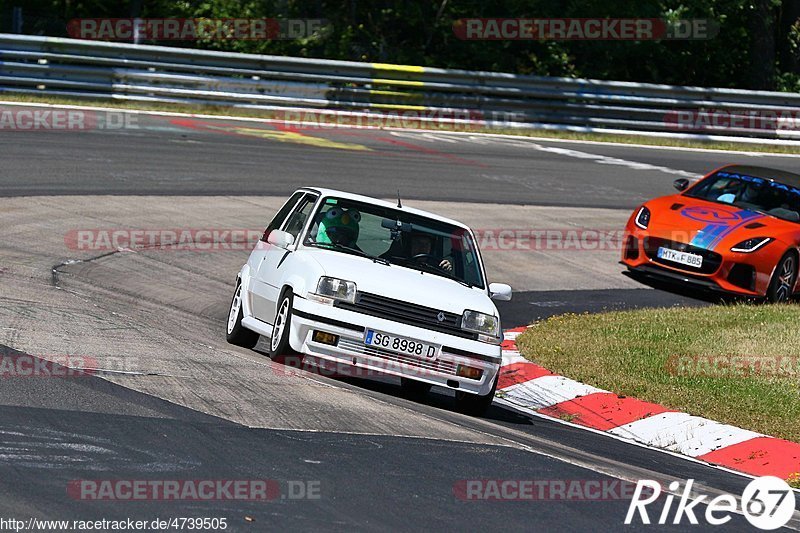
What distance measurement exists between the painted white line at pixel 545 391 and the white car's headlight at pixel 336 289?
217cm

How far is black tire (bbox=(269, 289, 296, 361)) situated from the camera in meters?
9.23

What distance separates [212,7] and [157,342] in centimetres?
2231

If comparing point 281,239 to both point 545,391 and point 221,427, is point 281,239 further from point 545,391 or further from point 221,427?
point 221,427

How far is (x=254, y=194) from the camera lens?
17.6 m

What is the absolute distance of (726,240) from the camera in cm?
1520

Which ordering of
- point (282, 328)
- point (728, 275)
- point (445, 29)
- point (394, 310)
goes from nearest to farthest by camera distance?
point (394, 310) → point (282, 328) → point (728, 275) → point (445, 29)

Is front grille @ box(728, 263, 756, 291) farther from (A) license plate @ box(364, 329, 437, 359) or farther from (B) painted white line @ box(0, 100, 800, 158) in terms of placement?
(B) painted white line @ box(0, 100, 800, 158)

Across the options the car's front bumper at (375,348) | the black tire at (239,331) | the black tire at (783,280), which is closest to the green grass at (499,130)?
the black tire at (783,280)

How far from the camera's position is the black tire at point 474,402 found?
9258 mm

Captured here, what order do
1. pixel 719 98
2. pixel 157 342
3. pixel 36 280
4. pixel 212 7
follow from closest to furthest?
pixel 157 342
pixel 36 280
pixel 719 98
pixel 212 7

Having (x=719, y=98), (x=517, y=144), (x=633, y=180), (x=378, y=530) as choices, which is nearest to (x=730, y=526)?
(x=378, y=530)

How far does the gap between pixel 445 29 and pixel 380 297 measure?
23.0m

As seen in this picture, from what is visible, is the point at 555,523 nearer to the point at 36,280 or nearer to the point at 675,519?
the point at 675,519

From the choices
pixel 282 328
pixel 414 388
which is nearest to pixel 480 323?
pixel 414 388
